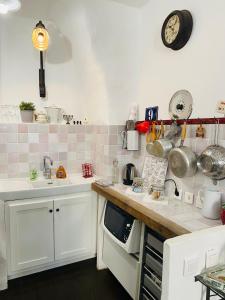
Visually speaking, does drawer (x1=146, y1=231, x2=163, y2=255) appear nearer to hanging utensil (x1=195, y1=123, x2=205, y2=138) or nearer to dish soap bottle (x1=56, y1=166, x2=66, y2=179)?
hanging utensil (x1=195, y1=123, x2=205, y2=138)

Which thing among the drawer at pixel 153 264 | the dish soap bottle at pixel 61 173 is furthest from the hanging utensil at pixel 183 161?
the dish soap bottle at pixel 61 173

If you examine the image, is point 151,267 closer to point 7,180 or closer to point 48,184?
point 48,184

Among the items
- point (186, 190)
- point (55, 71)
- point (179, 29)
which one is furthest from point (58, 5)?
point (186, 190)

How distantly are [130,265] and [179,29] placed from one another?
5.81 feet

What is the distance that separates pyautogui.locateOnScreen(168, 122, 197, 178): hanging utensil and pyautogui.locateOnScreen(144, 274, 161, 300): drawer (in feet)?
2.40

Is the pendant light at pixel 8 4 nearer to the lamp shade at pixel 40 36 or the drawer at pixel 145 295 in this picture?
the lamp shade at pixel 40 36

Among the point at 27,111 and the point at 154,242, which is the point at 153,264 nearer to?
the point at 154,242

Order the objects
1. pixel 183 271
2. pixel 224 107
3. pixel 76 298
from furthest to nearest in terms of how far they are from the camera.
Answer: pixel 76 298 < pixel 224 107 < pixel 183 271

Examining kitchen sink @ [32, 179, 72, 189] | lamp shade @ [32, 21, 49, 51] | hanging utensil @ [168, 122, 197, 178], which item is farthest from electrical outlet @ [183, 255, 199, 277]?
lamp shade @ [32, 21, 49, 51]

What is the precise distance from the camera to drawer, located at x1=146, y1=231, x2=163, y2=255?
1.39 m

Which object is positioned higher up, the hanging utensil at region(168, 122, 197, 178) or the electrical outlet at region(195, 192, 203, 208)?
the hanging utensil at region(168, 122, 197, 178)

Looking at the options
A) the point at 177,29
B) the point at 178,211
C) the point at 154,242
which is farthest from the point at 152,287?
the point at 177,29

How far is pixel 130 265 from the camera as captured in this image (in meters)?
1.64

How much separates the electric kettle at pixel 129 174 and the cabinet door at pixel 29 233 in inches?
28.4
